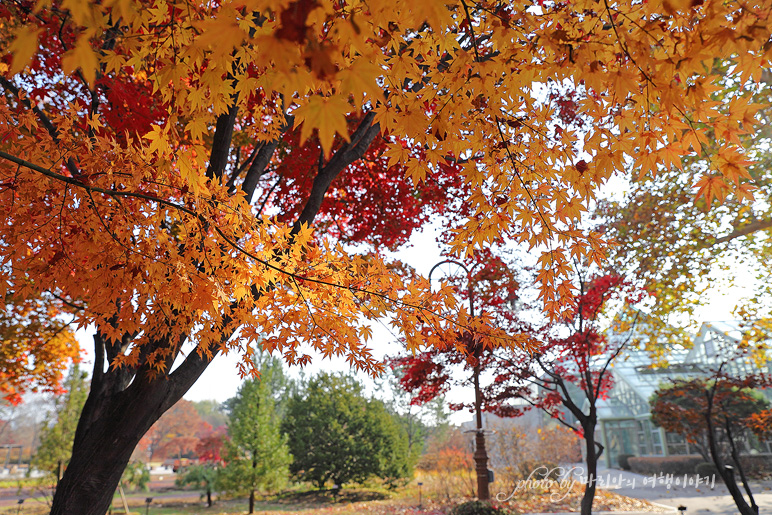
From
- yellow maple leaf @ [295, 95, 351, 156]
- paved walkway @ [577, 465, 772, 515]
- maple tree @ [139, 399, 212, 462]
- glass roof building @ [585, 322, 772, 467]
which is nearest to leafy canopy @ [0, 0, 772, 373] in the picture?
yellow maple leaf @ [295, 95, 351, 156]

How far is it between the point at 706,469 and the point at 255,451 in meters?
14.2

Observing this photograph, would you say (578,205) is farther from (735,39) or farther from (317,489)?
(317,489)

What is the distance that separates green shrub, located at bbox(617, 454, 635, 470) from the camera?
1702 centimetres

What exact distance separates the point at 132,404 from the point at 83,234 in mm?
1338

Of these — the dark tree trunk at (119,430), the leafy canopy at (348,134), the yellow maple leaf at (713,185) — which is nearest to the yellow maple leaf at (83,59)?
the leafy canopy at (348,134)

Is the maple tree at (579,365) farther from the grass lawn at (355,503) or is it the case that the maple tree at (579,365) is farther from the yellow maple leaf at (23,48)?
the yellow maple leaf at (23,48)

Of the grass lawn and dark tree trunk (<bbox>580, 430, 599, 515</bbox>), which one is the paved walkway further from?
dark tree trunk (<bbox>580, 430, 599, 515</bbox>)

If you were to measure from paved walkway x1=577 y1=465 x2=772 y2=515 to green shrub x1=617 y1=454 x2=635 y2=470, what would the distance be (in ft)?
5.00

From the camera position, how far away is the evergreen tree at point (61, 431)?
13.2 metres

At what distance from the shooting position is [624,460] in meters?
17.2

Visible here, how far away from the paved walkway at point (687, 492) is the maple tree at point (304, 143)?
9471 millimetres

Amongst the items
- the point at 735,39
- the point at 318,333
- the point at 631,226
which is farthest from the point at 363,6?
the point at 631,226

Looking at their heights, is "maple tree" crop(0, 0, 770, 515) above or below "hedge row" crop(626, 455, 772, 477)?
above

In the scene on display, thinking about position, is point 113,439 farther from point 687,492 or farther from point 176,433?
point 176,433
